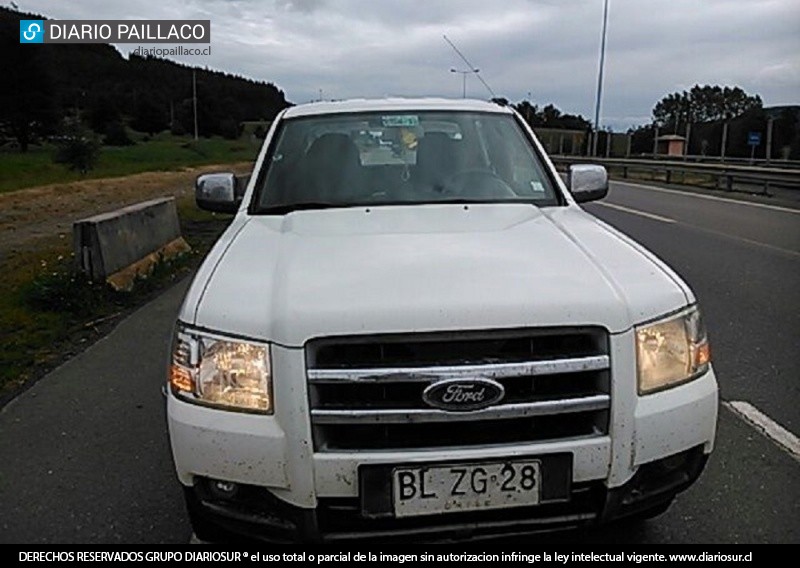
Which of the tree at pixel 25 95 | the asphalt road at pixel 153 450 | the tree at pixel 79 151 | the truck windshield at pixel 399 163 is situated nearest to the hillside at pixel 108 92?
the tree at pixel 25 95

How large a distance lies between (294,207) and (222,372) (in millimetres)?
1624

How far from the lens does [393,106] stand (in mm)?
4754

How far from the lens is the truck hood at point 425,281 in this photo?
7.75 feet

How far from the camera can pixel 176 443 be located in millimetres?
2512

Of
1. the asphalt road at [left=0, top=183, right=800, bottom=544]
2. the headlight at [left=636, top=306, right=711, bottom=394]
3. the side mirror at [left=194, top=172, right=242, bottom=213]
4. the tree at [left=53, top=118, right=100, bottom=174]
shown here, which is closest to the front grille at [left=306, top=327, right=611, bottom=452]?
the headlight at [left=636, top=306, right=711, bottom=394]

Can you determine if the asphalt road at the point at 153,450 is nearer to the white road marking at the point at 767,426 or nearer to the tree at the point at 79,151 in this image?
the white road marking at the point at 767,426

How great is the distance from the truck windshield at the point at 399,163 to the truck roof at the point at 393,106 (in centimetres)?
7

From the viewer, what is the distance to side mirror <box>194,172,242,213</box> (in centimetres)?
458

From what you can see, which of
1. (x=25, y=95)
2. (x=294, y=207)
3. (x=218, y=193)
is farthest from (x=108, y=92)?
(x=294, y=207)

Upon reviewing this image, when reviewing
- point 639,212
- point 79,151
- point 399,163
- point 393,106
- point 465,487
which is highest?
point 393,106

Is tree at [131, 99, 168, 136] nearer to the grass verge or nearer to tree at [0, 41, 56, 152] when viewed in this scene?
tree at [0, 41, 56, 152]

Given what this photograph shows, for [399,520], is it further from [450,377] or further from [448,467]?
[450,377]

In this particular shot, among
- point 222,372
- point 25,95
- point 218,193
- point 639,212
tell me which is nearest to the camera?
point 222,372

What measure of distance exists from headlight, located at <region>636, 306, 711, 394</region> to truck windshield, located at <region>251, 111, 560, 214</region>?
1.46m
